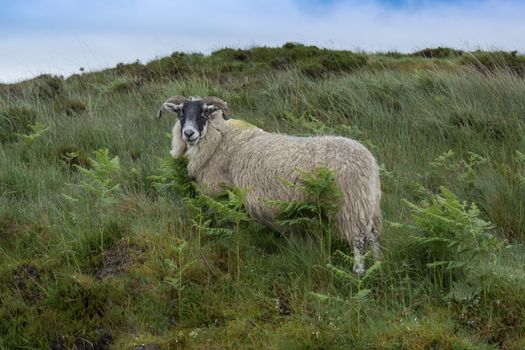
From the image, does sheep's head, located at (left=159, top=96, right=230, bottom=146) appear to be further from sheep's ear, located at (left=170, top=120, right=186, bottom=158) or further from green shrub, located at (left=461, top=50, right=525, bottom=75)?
green shrub, located at (left=461, top=50, right=525, bottom=75)

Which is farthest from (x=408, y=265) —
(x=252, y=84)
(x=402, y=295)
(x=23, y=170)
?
(x=252, y=84)

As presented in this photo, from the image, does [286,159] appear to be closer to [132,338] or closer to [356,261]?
[356,261]

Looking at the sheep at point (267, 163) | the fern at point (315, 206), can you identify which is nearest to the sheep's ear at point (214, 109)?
the sheep at point (267, 163)

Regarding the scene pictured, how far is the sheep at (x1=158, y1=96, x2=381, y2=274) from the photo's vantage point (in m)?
5.46

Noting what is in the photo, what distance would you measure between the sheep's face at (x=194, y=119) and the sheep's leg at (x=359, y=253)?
2.07 meters

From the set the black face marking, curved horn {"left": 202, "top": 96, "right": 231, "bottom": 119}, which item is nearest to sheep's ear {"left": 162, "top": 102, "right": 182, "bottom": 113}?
the black face marking

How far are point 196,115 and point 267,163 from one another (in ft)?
3.65

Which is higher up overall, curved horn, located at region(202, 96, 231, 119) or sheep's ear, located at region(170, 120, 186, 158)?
curved horn, located at region(202, 96, 231, 119)

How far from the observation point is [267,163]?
595 cm

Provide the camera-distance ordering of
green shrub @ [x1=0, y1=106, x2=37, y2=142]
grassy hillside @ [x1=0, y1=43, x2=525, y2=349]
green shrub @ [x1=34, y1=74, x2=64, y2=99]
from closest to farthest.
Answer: grassy hillside @ [x1=0, y1=43, x2=525, y2=349]
green shrub @ [x1=0, y1=106, x2=37, y2=142]
green shrub @ [x1=34, y1=74, x2=64, y2=99]

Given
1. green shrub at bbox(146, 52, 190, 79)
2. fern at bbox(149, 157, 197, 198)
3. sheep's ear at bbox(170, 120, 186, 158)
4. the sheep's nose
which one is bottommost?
fern at bbox(149, 157, 197, 198)

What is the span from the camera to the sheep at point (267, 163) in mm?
5461

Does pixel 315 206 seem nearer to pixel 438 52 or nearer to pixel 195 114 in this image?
pixel 195 114

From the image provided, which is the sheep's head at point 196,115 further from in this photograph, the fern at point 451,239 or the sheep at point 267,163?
the fern at point 451,239
